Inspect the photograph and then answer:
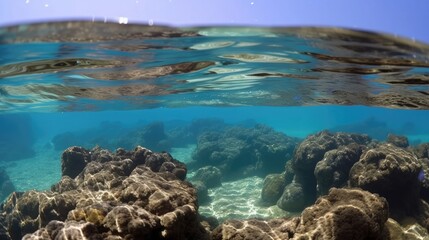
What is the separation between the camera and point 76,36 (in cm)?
842

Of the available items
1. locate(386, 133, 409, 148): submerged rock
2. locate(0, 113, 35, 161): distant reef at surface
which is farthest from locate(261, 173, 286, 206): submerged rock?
locate(0, 113, 35, 161): distant reef at surface

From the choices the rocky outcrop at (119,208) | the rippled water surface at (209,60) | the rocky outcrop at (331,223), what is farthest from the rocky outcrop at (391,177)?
the rocky outcrop at (119,208)

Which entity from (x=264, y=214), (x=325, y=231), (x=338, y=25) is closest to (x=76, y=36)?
(x=338, y=25)

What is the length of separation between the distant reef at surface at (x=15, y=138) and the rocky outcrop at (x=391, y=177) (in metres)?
42.9

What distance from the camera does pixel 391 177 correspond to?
34.5 ft

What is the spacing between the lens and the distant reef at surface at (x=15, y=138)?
42638mm

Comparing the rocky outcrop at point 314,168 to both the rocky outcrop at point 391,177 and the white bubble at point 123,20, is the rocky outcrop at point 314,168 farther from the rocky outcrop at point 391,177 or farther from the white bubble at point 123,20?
the white bubble at point 123,20

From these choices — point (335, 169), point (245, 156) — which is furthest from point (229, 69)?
point (245, 156)

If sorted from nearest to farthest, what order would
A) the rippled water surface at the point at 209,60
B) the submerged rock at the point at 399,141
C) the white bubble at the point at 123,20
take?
the white bubble at the point at 123,20, the rippled water surface at the point at 209,60, the submerged rock at the point at 399,141

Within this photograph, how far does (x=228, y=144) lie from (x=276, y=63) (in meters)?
15.3

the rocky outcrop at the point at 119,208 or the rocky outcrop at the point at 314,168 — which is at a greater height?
the rocky outcrop at the point at 119,208

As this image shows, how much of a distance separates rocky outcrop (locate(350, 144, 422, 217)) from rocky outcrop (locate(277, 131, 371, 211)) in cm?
195

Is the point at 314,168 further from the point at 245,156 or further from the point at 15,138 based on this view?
the point at 15,138

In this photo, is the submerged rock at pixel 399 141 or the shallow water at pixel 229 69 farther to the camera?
the submerged rock at pixel 399 141
